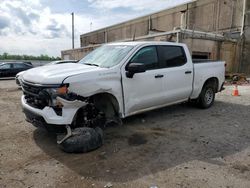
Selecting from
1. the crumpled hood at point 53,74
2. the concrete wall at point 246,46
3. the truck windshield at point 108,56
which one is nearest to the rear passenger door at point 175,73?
the truck windshield at point 108,56

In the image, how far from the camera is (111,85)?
4840 millimetres

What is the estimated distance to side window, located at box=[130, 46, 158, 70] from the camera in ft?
17.8

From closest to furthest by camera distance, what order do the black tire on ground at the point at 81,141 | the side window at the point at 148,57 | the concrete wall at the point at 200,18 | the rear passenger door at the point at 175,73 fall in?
the black tire on ground at the point at 81,141
the side window at the point at 148,57
the rear passenger door at the point at 175,73
the concrete wall at the point at 200,18

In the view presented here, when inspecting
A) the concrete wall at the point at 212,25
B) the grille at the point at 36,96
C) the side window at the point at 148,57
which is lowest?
the grille at the point at 36,96

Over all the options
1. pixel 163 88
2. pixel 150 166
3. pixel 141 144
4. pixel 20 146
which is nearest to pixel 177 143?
pixel 141 144

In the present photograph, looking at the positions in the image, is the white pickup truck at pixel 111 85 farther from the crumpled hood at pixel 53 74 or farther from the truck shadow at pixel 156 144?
the truck shadow at pixel 156 144

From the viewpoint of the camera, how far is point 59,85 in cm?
417

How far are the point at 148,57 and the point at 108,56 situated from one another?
0.90 meters

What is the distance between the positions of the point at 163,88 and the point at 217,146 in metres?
1.84

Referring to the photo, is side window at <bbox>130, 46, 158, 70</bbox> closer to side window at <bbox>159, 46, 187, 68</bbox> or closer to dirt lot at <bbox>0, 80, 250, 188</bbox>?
side window at <bbox>159, 46, 187, 68</bbox>

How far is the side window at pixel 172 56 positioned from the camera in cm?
595

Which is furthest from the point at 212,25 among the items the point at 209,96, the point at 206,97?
the point at 206,97

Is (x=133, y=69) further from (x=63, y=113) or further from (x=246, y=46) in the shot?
(x=246, y=46)

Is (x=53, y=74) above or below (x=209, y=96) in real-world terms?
above
